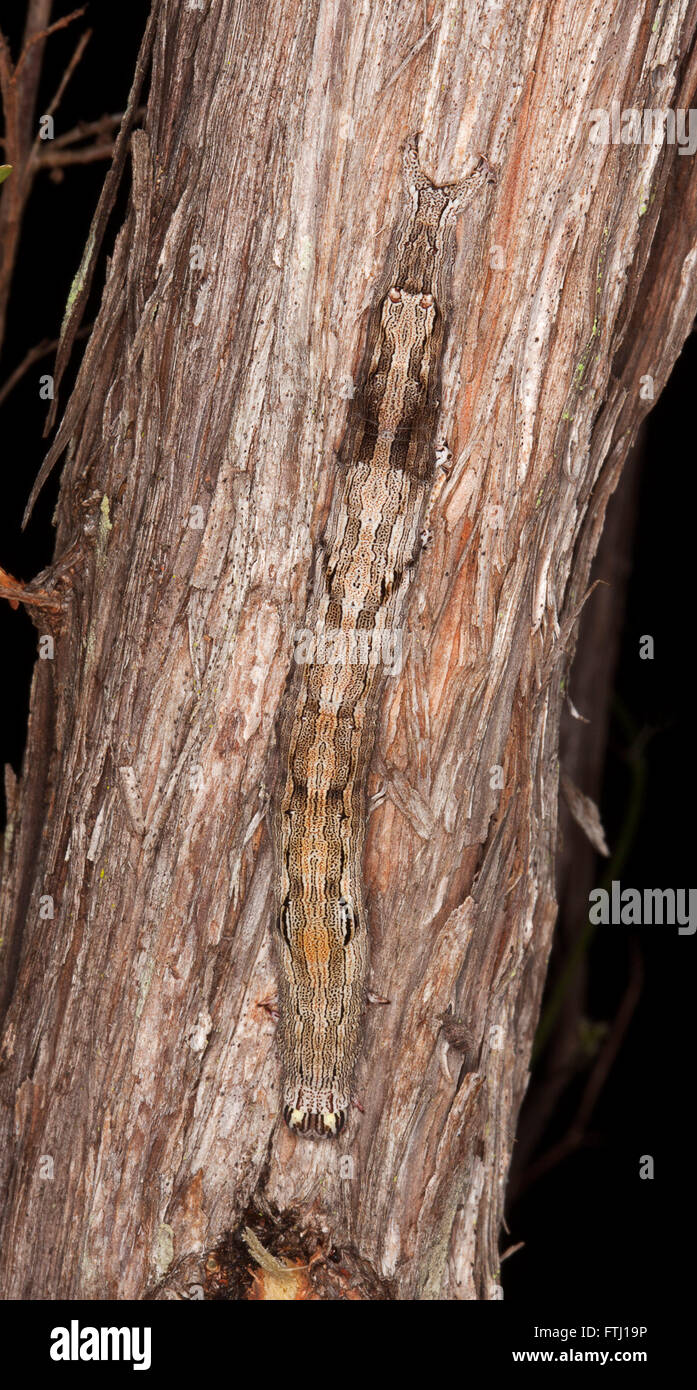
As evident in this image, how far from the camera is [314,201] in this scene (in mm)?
→ 1994

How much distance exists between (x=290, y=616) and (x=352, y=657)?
0.50ft

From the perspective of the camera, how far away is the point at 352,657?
2.16 metres

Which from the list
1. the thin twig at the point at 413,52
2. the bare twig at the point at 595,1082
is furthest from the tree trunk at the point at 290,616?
the bare twig at the point at 595,1082

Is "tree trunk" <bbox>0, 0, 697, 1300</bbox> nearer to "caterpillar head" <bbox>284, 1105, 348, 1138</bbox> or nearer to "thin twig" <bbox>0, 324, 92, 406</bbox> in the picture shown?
"caterpillar head" <bbox>284, 1105, 348, 1138</bbox>

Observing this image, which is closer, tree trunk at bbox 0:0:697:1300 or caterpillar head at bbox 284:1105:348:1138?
tree trunk at bbox 0:0:697:1300

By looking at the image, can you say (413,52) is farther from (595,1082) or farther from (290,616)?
(595,1082)

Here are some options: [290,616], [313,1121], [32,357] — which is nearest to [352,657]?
[290,616]

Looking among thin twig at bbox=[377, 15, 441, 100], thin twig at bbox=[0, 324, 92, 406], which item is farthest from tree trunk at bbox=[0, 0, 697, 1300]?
thin twig at bbox=[0, 324, 92, 406]

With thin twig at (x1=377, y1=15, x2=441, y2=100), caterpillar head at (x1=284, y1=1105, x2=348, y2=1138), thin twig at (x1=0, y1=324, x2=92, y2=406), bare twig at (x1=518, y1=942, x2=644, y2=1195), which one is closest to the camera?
thin twig at (x1=377, y1=15, x2=441, y2=100)

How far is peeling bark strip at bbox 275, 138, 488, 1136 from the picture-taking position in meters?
2.01

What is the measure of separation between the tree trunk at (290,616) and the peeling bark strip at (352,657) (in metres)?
0.04

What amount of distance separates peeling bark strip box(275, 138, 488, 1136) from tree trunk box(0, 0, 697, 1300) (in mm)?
45

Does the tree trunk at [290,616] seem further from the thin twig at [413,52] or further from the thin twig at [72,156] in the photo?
the thin twig at [72,156]

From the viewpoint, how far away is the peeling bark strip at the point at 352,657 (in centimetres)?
201
